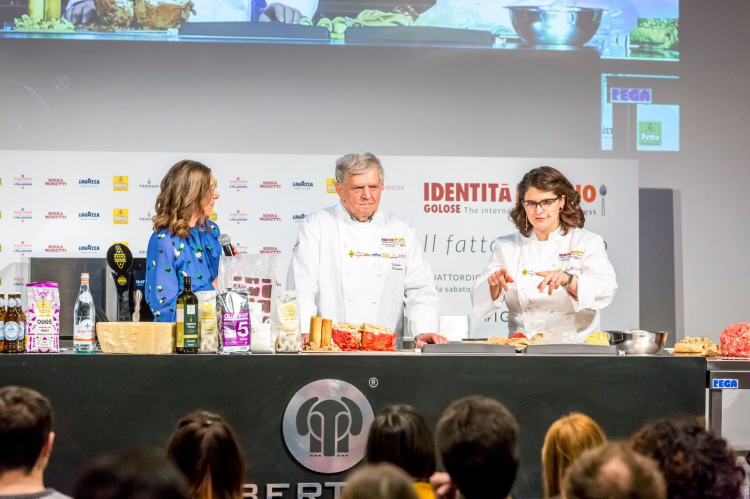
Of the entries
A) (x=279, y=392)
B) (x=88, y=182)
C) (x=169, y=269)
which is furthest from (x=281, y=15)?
(x=279, y=392)

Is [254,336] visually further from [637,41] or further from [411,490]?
[637,41]

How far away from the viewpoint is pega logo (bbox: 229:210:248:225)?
16.6 feet

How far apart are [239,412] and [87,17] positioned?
137 inches

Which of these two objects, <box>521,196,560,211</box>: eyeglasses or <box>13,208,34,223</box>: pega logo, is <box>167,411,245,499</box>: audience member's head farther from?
<box>13,208,34,223</box>: pega logo

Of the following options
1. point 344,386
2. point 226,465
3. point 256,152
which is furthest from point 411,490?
point 256,152

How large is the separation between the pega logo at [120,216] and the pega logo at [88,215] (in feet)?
0.33

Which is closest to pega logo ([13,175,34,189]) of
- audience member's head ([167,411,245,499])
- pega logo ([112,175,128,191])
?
pega logo ([112,175,128,191])

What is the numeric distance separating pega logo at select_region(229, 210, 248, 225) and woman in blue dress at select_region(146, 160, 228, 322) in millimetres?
1710

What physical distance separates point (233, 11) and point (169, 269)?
102 inches

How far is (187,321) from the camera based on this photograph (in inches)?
104

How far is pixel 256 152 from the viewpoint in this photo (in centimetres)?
527

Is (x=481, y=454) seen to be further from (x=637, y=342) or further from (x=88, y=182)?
(x=88, y=182)

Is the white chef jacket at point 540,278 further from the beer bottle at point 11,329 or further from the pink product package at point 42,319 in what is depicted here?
the beer bottle at point 11,329

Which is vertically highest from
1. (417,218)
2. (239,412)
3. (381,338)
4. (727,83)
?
(727,83)
